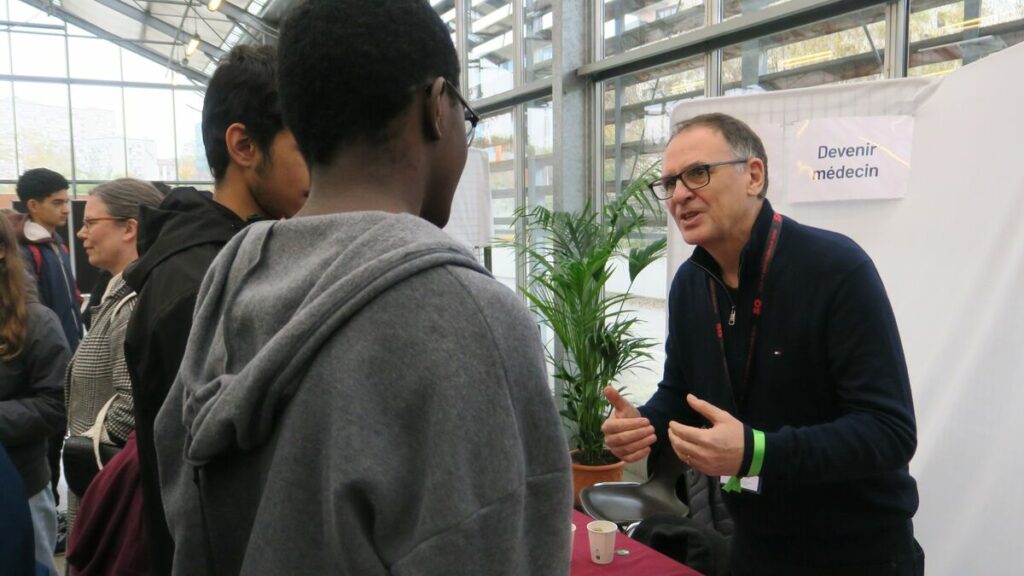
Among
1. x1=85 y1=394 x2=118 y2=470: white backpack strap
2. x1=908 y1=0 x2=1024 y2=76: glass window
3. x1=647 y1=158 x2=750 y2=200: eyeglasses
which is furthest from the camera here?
x1=908 y1=0 x2=1024 y2=76: glass window

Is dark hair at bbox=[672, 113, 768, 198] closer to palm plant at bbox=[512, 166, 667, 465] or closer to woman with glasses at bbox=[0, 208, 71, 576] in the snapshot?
woman with glasses at bbox=[0, 208, 71, 576]

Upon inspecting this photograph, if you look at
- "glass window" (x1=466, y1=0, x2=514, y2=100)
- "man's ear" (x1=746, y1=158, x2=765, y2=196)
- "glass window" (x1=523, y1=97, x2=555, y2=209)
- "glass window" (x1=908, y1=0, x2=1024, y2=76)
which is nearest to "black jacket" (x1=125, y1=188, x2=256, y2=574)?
"man's ear" (x1=746, y1=158, x2=765, y2=196)

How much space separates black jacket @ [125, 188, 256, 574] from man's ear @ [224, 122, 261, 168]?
102 mm

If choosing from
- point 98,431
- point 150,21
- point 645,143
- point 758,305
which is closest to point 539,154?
point 645,143

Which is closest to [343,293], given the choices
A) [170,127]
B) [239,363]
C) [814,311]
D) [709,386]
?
[239,363]

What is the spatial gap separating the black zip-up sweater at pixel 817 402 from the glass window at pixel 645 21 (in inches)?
126

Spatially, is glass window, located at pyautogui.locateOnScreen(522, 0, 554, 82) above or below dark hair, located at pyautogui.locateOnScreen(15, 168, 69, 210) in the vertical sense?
above

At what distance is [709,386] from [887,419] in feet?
1.34

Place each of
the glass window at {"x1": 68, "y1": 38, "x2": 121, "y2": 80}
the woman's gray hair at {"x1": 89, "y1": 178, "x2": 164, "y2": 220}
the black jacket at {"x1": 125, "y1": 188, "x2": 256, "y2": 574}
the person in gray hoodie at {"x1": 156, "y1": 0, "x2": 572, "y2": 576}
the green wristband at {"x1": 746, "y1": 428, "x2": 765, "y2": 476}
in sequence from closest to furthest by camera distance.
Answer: the person in gray hoodie at {"x1": 156, "y1": 0, "x2": 572, "y2": 576}
the black jacket at {"x1": 125, "y1": 188, "x2": 256, "y2": 574}
the green wristband at {"x1": 746, "y1": 428, "x2": 765, "y2": 476}
the woman's gray hair at {"x1": 89, "y1": 178, "x2": 164, "y2": 220}
the glass window at {"x1": 68, "y1": 38, "x2": 121, "y2": 80}

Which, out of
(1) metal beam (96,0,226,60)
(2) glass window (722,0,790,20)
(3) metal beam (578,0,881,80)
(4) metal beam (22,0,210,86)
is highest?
(1) metal beam (96,0,226,60)

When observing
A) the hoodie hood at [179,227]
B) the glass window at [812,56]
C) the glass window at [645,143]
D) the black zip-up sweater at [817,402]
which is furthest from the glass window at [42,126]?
the black zip-up sweater at [817,402]

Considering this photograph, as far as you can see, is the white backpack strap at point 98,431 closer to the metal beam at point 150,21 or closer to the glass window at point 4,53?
the metal beam at point 150,21

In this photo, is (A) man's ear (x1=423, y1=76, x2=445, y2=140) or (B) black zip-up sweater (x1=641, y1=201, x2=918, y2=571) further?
(B) black zip-up sweater (x1=641, y1=201, x2=918, y2=571)

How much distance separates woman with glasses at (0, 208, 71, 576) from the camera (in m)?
2.27
